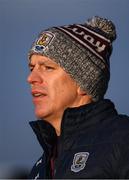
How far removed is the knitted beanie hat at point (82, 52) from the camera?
435 centimetres

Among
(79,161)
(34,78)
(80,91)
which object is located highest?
(34,78)

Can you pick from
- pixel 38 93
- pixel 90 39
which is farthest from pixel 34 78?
pixel 90 39

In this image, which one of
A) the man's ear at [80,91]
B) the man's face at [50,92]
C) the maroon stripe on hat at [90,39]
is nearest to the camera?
the man's face at [50,92]

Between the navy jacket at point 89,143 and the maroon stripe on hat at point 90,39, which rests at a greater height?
the maroon stripe on hat at point 90,39

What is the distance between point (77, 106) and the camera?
416 centimetres

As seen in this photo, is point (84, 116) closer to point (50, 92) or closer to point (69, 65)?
point (50, 92)

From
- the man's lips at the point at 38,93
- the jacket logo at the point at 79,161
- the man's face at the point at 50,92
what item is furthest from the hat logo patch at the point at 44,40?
the jacket logo at the point at 79,161

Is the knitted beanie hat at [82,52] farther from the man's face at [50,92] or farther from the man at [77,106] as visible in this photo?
the man's face at [50,92]

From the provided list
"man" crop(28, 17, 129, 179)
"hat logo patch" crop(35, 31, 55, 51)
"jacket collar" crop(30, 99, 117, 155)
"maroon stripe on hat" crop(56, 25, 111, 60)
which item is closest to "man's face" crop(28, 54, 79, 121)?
"man" crop(28, 17, 129, 179)

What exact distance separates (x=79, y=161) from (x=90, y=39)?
1259mm

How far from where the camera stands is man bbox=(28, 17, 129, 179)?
143 inches

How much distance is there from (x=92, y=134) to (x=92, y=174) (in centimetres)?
38

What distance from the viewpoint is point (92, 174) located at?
3561 mm

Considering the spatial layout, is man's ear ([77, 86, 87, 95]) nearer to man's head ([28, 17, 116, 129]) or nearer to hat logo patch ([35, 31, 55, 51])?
man's head ([28, 17, 116, 129])
